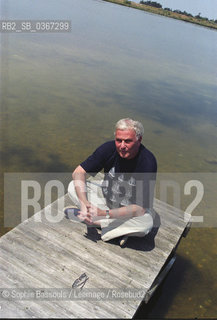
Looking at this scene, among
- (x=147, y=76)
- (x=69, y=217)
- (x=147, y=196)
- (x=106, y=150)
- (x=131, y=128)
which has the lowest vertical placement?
(x=147, y=76)

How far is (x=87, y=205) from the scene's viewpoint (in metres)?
4.39

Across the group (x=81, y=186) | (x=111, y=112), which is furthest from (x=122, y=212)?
(x=111, y=112)

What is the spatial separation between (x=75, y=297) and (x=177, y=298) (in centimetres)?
224

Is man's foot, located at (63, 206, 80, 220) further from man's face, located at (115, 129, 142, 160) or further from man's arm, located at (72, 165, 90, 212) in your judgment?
man's face, located at (115, 129, 142, 160)

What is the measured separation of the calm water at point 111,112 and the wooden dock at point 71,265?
1.06m

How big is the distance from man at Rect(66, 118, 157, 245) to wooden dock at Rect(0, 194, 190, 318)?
0.28m

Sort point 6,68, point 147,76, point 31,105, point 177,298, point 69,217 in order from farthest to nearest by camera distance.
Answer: point 147,76
point 6,68
point 31,105
point 177,298
point 69,217

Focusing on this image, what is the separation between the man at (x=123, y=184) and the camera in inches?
163

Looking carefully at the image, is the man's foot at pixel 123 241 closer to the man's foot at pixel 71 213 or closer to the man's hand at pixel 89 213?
the man's hand at pixel 89 213

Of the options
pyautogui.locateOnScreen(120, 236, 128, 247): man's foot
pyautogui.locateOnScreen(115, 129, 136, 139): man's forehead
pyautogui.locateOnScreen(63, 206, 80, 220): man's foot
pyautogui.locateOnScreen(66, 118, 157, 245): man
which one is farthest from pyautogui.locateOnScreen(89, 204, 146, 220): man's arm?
pyautogui.locateOnScreen(115, 129, 136, 139): man's forehead

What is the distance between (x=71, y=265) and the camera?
159 inches

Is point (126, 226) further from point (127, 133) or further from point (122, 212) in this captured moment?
point (127, 133)

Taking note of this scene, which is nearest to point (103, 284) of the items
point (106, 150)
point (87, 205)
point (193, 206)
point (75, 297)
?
point (75, 297)

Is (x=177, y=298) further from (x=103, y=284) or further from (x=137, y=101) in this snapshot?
(x=137, y=101)
